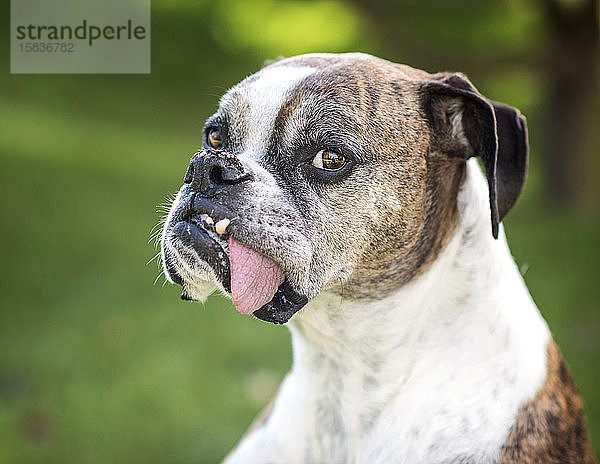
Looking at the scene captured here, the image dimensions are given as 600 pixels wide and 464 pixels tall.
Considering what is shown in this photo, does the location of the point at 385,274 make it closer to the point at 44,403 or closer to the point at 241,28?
the point at 44,403

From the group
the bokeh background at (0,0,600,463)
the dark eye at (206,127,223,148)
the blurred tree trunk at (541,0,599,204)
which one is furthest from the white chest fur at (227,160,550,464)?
the blurred tree trunk at (541,0,599,204)

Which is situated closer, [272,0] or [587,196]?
[587,196]

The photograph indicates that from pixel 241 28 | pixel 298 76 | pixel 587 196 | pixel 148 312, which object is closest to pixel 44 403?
pixel 148 312

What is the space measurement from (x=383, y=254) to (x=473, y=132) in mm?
599

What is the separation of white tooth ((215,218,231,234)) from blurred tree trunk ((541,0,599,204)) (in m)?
7.83

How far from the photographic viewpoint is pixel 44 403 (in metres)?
4.97

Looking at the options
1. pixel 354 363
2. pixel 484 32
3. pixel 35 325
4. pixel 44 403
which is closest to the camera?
pixel 354 363

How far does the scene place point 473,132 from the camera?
290 centimetres

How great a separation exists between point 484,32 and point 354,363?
1093 cm

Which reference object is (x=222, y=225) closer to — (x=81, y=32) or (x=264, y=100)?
(x=264, y=100)

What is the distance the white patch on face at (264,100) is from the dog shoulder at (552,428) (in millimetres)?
1381

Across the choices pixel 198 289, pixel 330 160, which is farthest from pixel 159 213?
pixel 330 160

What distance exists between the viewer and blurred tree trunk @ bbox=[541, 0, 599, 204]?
9.46 metres

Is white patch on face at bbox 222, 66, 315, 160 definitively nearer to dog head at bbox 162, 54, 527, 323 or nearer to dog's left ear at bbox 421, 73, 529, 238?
dog head at bbox 162, 54, 527, 323
